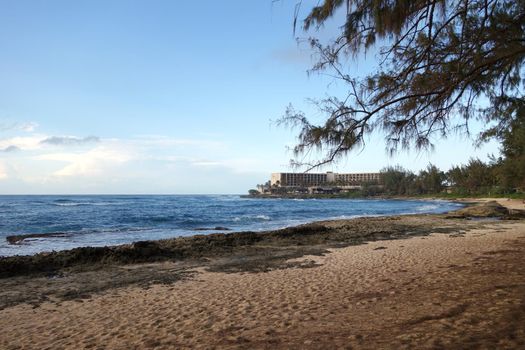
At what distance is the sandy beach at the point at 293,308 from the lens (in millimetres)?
3914

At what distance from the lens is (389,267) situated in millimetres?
8016

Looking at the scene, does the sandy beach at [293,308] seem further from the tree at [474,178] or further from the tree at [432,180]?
the tree at [432,180]

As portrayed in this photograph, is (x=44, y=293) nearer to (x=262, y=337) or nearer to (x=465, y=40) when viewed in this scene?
(x=262, y=337)

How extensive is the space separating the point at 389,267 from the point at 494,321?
4075mm

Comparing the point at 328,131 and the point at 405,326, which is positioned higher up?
the point at 328,131

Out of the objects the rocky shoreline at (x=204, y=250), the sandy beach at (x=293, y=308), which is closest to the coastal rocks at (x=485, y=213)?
the rocky shoreline at (x=204, y=250)

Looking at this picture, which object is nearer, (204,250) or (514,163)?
(204,250)

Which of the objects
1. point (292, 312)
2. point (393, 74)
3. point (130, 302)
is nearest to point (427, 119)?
point (393, 74)

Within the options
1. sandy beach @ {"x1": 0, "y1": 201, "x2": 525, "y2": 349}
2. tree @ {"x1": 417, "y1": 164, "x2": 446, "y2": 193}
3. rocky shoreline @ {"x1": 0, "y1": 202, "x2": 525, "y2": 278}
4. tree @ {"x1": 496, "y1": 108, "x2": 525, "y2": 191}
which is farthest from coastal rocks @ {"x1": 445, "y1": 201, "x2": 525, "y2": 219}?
tree @ {"x1": 417, "y1": 164, "x2": 446, "y2": 193}

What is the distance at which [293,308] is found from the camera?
5223 mm

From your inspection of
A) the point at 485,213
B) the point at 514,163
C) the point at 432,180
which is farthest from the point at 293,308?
the point at 432,180

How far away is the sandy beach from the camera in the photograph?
12.8ft

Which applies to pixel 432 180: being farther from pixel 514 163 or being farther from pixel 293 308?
pixel 293 308

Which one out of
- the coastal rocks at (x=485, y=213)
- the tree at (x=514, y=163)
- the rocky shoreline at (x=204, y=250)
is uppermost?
the tree at (x=514, y=163)
